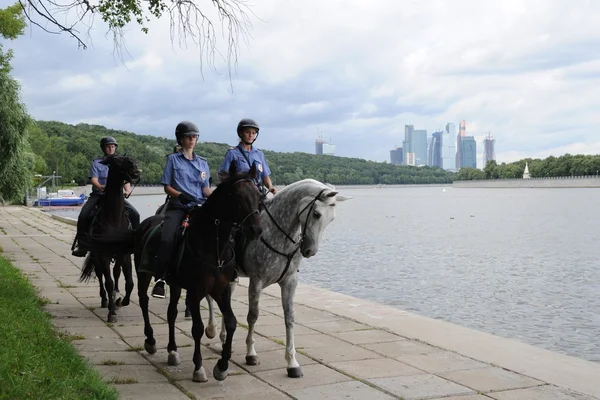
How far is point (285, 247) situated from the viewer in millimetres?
6508

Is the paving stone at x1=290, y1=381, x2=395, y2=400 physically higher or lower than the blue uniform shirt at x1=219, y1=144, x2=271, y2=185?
lower

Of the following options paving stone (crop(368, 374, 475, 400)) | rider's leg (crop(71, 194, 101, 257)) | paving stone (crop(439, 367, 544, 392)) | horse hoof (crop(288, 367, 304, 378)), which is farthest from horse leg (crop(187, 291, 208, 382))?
rider's leg (crop(71, 194, 101, 257))

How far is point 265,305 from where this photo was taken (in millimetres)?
10141

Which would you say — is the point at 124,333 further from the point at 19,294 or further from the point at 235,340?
the point at 19,294

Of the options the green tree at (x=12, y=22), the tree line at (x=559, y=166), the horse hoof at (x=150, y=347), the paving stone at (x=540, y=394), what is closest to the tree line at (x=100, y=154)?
the green tree at (x=12, y=22)

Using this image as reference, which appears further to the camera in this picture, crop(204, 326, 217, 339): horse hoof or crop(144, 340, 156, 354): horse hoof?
crop(204, 326, 217, 339): horse hoof

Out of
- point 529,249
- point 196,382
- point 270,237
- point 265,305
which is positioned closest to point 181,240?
point 270,237

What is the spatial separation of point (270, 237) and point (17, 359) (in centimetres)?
235

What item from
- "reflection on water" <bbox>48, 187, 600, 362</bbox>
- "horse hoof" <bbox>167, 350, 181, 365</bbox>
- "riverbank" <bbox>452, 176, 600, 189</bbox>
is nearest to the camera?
"horse hoof" <bbox>167, 350, 181, 365</bbox>

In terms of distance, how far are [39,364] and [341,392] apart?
2.38 metres

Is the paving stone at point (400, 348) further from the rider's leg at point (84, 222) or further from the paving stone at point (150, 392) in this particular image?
the rider's leg at point (84, 222)

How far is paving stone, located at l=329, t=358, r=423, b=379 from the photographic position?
6.35m

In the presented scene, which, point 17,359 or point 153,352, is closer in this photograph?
point 17,359

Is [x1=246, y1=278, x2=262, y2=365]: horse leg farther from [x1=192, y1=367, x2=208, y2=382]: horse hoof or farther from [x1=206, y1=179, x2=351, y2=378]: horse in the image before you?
[x1=192, y1=367, x2=208, y2=382]: horse hoof
